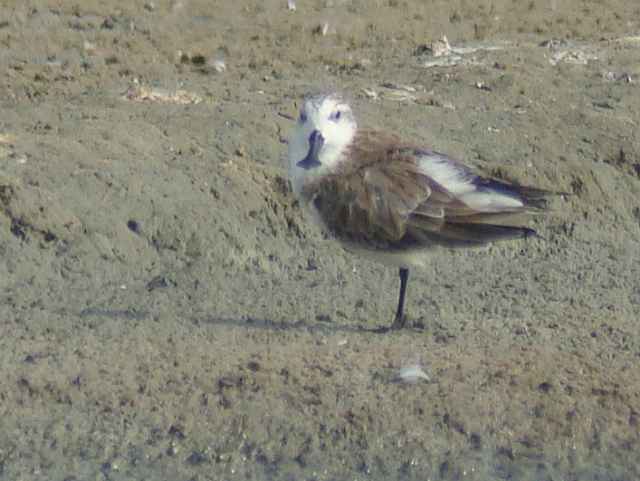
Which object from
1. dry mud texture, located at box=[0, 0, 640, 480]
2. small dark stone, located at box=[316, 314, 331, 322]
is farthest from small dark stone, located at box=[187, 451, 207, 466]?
small dark stone, located at box=[316, 314, 331, 322]

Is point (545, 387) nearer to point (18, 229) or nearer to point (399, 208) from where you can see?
point (399, 208)

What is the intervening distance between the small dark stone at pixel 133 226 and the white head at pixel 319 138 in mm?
991

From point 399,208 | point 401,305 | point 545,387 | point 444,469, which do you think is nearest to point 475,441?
point 444,469

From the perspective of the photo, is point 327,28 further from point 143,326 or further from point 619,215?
point 143,326

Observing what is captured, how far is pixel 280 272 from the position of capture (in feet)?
21.6

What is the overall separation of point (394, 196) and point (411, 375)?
3.00 ft

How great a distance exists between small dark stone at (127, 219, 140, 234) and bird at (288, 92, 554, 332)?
3.34 ft

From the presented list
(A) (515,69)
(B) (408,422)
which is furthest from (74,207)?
(A) (515,69)

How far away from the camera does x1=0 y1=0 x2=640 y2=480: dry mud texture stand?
16.3 feet

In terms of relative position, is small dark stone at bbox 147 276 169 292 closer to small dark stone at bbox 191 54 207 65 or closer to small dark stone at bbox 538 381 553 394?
small dark stone at bbox 538 381 553 394

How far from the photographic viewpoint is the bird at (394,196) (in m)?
5.76

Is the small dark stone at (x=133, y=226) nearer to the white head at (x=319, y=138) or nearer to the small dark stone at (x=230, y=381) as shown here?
the white head at (x=319, y=138)

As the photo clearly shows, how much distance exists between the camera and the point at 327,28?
10.1m

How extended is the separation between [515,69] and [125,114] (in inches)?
116
